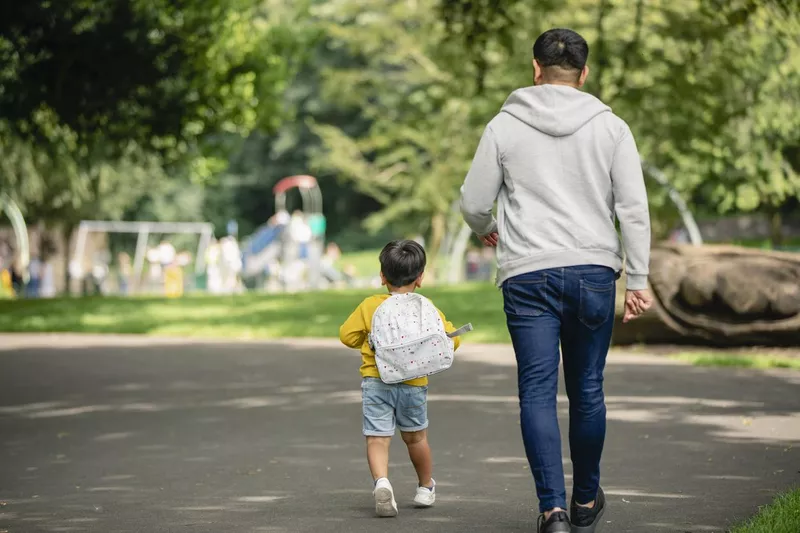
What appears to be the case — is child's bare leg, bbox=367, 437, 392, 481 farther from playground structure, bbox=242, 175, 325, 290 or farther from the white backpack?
playground structure, bbox=242, 175, 325, 290

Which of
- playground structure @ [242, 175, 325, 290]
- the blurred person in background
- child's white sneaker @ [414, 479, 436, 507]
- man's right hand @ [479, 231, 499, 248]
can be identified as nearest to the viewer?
man's right hand @ [479, 231, 499, 248]

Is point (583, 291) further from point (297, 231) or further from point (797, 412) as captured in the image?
point (297, 231)

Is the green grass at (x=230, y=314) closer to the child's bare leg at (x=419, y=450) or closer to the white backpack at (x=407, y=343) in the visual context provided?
the child's bare leg at (x=419, y=450)

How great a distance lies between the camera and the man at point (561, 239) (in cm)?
498

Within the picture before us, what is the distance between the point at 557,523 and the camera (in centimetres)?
488

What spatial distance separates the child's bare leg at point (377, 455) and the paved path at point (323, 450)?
0.67 feet

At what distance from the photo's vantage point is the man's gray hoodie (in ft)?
16.4

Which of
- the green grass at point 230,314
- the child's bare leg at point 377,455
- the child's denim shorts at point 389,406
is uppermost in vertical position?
the child's denim shorts at point 389,406

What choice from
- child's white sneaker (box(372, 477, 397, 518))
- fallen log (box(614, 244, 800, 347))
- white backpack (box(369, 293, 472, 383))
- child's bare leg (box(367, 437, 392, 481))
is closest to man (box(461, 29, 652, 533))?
white backpack (box(369, 293, 472, 383))

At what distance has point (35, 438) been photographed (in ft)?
29.7

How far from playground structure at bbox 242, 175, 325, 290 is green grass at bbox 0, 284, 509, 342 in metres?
12.7

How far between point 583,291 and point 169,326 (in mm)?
17772

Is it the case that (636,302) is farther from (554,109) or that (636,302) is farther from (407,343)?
(407,343)

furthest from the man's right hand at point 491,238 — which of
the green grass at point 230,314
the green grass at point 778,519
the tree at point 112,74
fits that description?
the green grass at point 230,314
